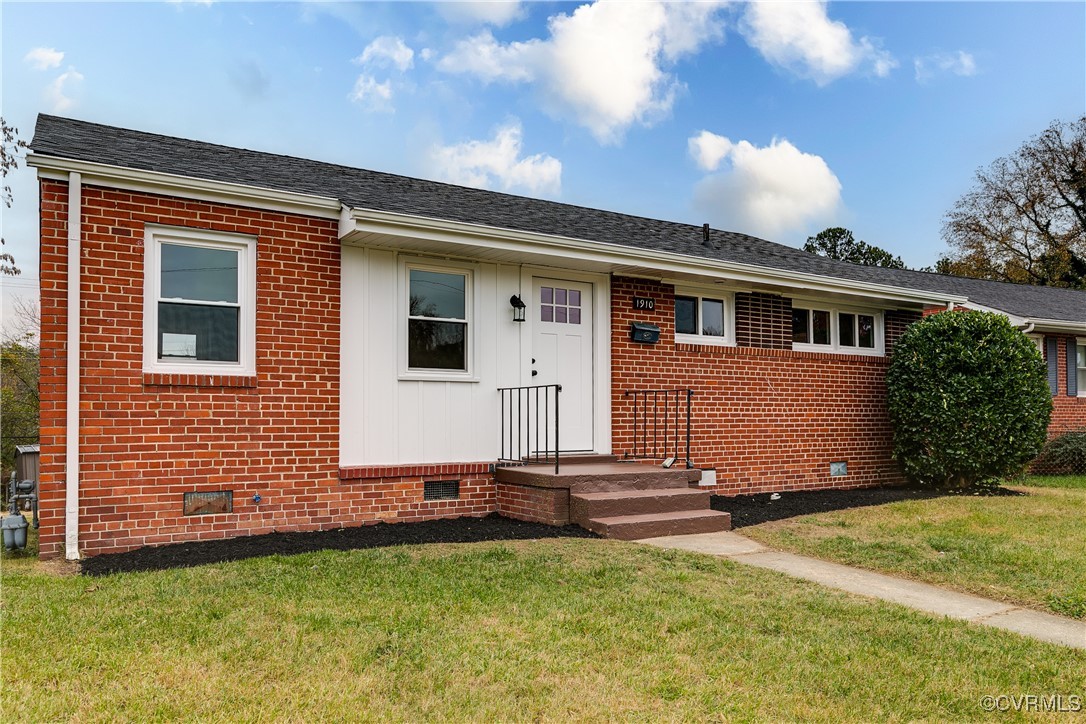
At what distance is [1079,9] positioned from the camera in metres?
13.7

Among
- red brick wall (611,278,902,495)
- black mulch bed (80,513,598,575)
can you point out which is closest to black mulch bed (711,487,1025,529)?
red brick wall (611,278,902,495)

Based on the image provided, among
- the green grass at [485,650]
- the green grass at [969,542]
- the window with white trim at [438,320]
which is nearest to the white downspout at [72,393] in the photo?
the green grass at [485,650]

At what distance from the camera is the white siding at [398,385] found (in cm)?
752

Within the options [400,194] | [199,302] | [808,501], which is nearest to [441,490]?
[199,302]

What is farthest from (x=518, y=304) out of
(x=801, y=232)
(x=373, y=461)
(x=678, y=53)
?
(x=801, y=232)

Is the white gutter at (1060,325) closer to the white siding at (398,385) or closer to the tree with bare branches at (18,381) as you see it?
the white siding at (398,385)

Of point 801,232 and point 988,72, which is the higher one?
point 801,232

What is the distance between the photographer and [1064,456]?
48.6 feet

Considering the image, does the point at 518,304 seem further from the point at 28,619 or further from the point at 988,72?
the point at 988,72

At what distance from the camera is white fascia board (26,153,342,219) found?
242 inches

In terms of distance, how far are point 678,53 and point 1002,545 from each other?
448 inches

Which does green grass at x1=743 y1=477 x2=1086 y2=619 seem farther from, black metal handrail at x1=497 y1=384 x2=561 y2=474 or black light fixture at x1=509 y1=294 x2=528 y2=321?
black light fixture at x1=509 y1=294 x2=528 y2=321

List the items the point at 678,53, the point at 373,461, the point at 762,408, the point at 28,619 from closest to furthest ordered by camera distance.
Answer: the point at 28,619 < the point at 373,461 < the point at 762,408 < the point at 678,53

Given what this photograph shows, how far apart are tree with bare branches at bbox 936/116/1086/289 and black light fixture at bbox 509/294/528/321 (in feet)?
110
